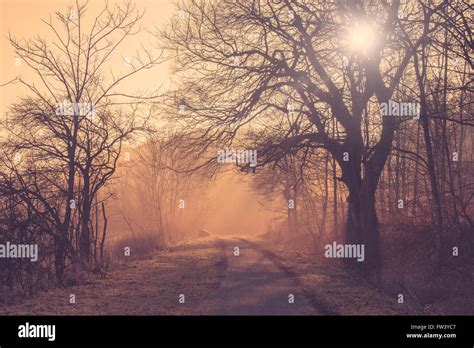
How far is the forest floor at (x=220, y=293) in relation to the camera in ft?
44.0

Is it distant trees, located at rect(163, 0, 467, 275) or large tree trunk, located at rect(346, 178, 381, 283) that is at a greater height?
distant trees, located at rect(163, 0, 467, 275)

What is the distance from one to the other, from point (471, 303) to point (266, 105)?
37.7ft

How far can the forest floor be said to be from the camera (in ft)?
44.0

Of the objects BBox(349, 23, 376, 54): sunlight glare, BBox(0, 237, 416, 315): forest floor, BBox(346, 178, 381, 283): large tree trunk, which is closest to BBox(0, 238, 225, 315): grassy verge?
BBox(0, 237, 416, 315): forest floor

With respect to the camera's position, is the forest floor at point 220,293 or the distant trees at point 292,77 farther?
the distant trees at point 292,77

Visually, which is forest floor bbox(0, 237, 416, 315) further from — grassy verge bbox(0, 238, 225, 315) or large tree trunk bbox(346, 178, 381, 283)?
large tree trunk bbox(346, 178, 381, 283)

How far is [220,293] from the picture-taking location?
15.9 m

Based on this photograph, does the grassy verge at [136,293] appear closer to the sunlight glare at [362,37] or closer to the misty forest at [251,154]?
the misty forest at [251,154]

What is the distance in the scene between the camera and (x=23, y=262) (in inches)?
728

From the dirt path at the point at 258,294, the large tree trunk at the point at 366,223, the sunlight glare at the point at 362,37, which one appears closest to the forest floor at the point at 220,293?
the dirt path at the point at 258,294

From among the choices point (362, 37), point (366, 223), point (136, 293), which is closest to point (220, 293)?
point (136, 293)
